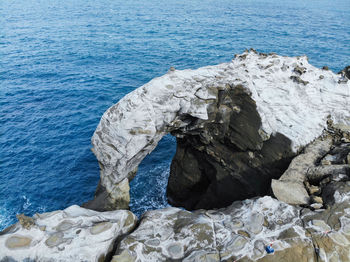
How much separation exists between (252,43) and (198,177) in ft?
128

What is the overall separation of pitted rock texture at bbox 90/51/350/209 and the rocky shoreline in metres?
0.07

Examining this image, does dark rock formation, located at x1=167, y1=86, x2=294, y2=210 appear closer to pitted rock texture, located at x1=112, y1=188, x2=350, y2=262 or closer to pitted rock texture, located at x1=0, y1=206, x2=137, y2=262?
pitted rock texture, located at x1=112, y1=188, x2=350, y2=262

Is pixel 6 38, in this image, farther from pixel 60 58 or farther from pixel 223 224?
pixel 223 224

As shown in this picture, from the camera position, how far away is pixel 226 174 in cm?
1856

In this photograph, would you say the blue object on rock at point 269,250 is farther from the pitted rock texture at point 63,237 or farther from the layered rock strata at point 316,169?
the pitted rock texture at point 63,237

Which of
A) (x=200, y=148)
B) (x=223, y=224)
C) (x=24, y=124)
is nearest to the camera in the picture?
(x=223, y=224)

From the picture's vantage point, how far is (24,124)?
29953 millimetres

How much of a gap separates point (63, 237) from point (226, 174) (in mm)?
12119

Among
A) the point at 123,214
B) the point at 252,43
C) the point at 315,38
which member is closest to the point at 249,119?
the point at 123,214

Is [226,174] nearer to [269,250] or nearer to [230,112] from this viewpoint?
[230,112]

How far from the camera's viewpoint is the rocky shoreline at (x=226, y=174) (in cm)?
927

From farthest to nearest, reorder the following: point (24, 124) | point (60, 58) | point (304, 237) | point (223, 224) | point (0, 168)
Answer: point (60, 58), point (24, 124), point (0, 168), point (223, 224), point (304, 237)

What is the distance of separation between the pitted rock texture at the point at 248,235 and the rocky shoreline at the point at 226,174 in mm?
40

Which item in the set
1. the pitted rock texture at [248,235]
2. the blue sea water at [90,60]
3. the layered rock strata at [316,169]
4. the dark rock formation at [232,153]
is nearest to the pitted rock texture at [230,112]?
the dark rock formation at [232,153]
